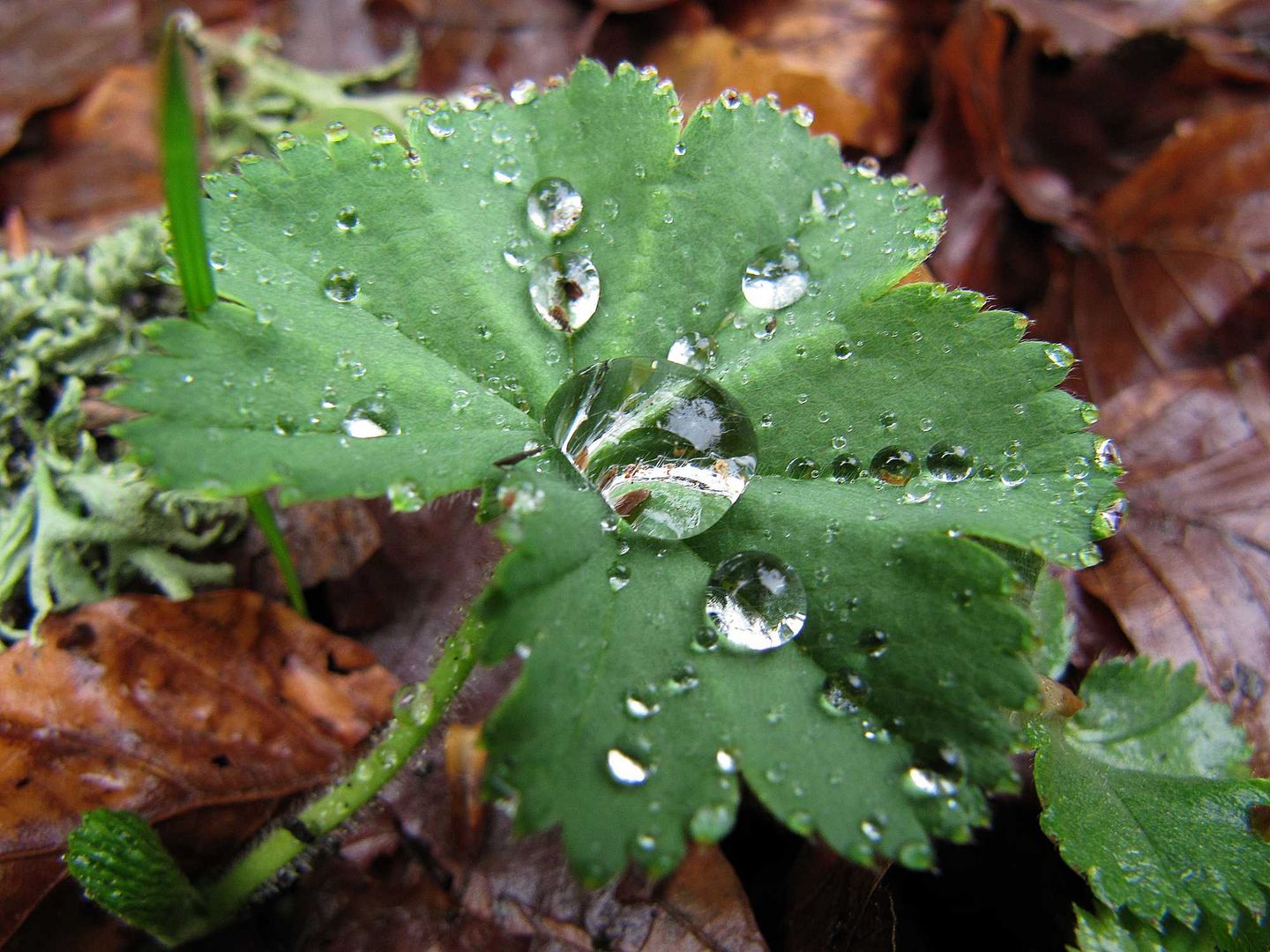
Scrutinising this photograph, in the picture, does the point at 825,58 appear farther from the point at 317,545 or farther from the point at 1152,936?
the point at 1152,936

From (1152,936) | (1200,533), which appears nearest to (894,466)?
(1152,936)

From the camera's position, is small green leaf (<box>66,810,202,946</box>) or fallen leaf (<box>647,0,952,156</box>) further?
fallen leaf (<box>647,0,952,156</box>)

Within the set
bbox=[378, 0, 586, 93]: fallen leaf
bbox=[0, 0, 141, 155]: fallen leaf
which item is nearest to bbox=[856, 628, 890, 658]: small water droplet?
bbox=[378, 0, 586, 93]: fallen leaf

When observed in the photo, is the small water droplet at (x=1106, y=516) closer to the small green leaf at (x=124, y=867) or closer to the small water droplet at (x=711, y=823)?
the small water droplet at (x=711, y=823)

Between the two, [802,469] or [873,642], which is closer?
[873,642]

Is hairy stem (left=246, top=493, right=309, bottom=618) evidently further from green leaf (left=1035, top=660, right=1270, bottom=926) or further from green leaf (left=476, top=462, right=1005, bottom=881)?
green leaf (left=1035, top=660, right=1270, bottom=926)

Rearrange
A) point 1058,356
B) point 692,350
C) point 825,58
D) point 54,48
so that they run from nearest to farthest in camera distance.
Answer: point 1058,356 → point 692,350 → point 54,48 → point 825,58

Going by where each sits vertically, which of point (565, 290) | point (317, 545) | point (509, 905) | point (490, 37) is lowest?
point (509, 905)
